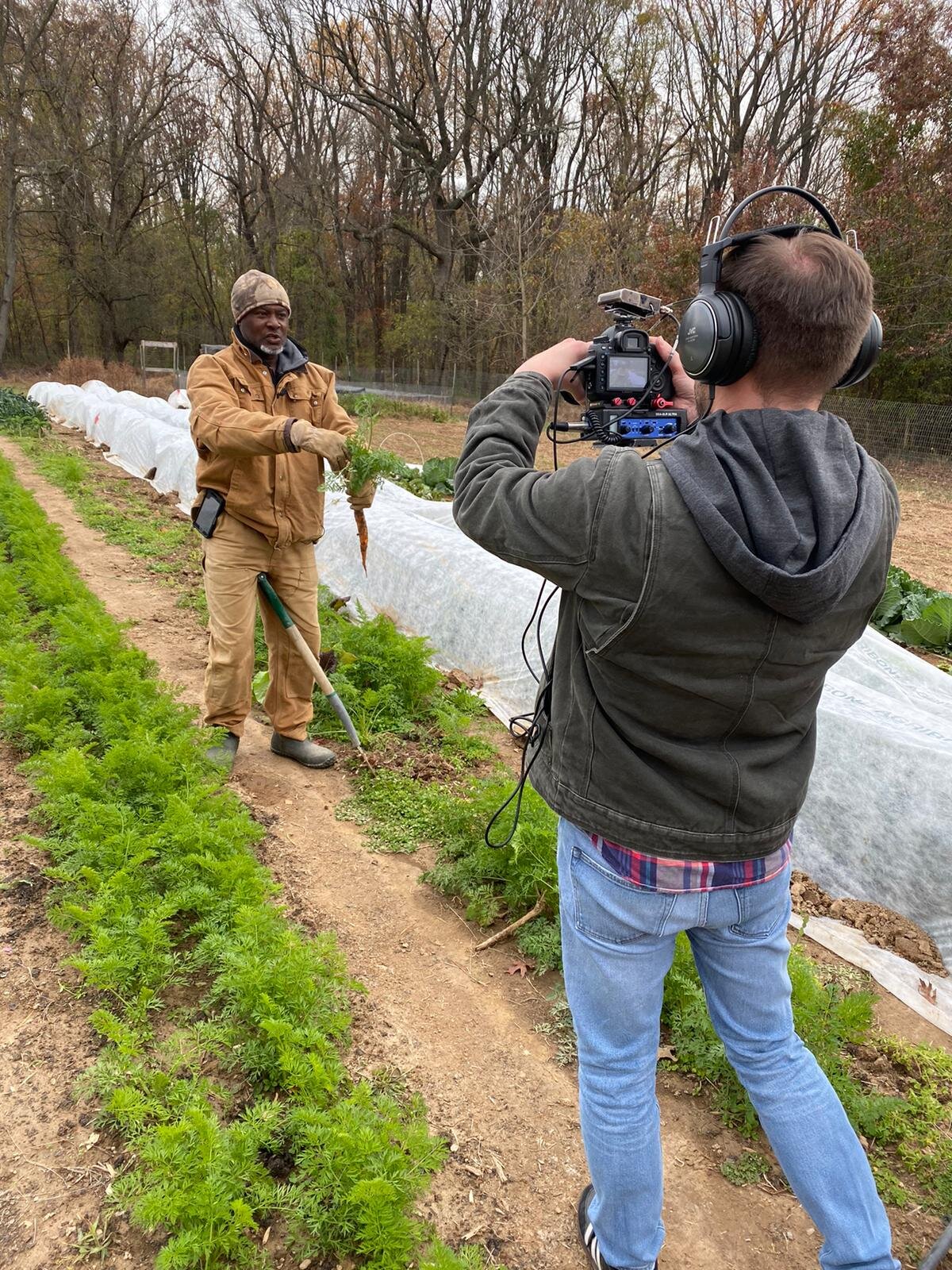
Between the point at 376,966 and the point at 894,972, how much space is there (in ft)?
6.54

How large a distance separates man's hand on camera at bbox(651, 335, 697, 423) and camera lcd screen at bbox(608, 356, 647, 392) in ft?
0.28

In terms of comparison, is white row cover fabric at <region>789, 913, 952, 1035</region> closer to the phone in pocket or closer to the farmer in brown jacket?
the farmer in brown jacket

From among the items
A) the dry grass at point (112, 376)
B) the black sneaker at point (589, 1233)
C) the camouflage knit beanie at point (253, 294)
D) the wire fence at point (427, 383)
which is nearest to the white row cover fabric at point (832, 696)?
the camouflage knit beanie at point (253, 294)

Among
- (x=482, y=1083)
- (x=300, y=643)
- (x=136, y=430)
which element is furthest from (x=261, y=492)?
(x=136, y=430)

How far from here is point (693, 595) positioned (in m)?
1.38

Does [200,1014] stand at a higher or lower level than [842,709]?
lower

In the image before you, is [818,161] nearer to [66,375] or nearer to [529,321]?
[529,321]

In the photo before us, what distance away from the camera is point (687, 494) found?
136 cm

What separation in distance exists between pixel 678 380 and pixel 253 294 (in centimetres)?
272

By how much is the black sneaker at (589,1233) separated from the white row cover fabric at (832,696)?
75.4 inches

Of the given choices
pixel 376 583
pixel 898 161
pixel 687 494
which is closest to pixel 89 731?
pixel 376 583

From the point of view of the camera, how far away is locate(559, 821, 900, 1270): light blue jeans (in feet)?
5.31

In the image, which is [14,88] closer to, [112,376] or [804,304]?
[112,376]

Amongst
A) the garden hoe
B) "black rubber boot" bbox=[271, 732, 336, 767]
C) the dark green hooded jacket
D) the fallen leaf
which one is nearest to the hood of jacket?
the dark green hooded jacket
